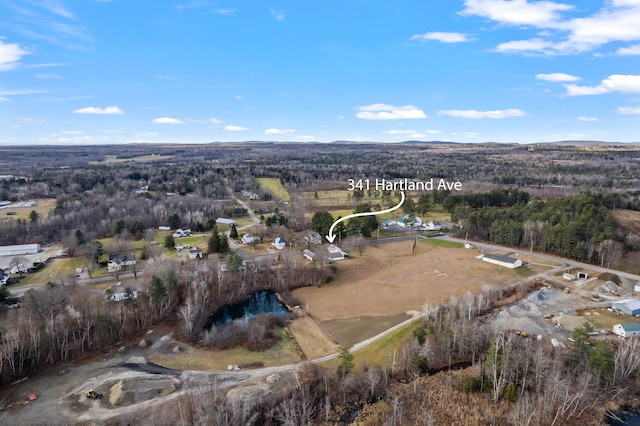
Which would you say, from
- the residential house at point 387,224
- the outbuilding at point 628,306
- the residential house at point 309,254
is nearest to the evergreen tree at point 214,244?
the residential house at point 309,254

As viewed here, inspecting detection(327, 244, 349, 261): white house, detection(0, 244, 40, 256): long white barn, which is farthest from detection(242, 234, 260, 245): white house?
detection(0, 244, 40, 256): long white barn

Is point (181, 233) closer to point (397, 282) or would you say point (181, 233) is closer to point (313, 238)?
point (313, 238)

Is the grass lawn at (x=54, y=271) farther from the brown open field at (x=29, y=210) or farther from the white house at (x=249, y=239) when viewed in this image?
the brown open field at (x=29, y=210)

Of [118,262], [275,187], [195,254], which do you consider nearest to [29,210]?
[118,262]

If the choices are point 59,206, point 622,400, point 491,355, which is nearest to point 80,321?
point 491,355

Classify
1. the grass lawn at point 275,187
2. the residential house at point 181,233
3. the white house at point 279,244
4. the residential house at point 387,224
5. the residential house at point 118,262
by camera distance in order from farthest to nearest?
1. the grass lawn at point 275,187
2. the residential house at point 387,224
3. the residential house at point 181,233
4. the white house at point 279,244
5. the residential house at point 118,262

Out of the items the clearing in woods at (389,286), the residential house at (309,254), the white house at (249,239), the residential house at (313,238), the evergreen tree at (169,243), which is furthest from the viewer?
the residential house at (313,238)

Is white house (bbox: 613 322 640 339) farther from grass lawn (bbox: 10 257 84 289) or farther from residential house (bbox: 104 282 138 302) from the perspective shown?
grass lawn (bbox: 10 257 84 289)
